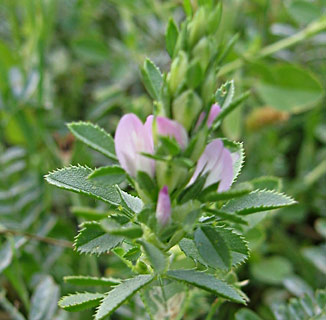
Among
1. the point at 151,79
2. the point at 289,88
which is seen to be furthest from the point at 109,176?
the point at 289,88

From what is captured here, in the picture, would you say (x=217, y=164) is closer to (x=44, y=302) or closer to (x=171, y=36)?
(x=171, y=36)

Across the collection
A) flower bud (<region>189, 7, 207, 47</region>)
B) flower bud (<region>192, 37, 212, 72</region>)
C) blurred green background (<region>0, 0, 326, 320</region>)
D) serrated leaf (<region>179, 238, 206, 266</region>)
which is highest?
flower bud (<region>189, 7, 207, 47</region>)

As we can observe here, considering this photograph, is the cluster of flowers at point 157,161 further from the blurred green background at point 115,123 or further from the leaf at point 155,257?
the blurred green background at point 115,123

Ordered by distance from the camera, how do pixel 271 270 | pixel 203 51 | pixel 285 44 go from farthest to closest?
pixel 285 44 → pixel 271 270 → pixel 203 51

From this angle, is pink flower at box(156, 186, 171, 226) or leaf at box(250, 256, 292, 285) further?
leaf at box(250, 256, 292, 285)

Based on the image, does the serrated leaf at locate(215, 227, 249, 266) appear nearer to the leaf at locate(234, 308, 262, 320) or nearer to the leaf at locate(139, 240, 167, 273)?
the leaf at locate(139, 240, 167, 273)

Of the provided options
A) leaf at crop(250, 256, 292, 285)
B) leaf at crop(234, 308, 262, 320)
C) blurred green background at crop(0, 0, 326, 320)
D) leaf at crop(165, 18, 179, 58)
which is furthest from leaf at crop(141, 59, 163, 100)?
leaf at crop(250, 256, 292, 285)
